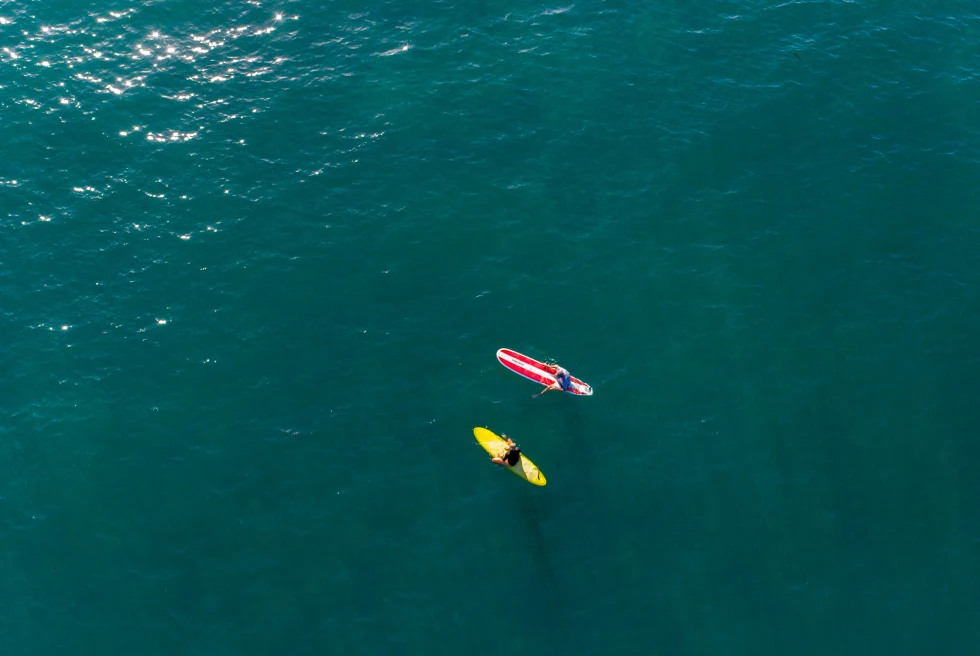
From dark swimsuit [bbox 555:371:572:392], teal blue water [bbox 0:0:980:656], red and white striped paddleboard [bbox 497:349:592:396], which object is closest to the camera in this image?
teal blue water [bbox 0:0:980:656]

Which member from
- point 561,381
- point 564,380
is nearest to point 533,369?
point 561,381

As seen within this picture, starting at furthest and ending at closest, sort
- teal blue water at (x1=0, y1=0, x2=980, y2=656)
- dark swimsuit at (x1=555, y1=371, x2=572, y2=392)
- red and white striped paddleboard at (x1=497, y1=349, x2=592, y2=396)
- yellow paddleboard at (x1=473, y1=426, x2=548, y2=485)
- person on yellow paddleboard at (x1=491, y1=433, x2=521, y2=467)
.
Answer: red and white striped paddleboard at (x1=497, y1=349, x2=592, y2=396)
dark swimsuit at (x1=555, y1=371, x2=572, y2=392)
yellow paddleboard at (x1=473, y1=426, x2=548, y2=485)
person on yellow paddleboard at (x1=491, y1=433, x2=521, y2=467)
teal blue water at (x1=0, y1=0, x2=980, y2=656)

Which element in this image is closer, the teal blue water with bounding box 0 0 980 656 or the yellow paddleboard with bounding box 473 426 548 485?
the teal blue water with bounding box 0 0 980 656

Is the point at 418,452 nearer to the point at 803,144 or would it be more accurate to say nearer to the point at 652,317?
the point at 652,317

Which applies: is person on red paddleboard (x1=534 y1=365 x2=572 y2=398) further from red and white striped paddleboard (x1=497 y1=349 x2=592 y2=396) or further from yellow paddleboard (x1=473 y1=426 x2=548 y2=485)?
yellow paddleboard (x1=473 y1=426 x2=548 y2=485)

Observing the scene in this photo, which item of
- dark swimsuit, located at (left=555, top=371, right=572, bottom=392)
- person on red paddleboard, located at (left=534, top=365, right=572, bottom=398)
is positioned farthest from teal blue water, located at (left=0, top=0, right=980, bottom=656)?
dark swimsuit, located at (left=555, top=371, right=572, bottom=392)

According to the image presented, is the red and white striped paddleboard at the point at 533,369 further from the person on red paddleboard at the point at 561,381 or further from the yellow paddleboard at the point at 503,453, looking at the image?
the yellow paddleboard at the point at 503,453

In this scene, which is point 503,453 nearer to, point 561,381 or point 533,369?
point 561,381

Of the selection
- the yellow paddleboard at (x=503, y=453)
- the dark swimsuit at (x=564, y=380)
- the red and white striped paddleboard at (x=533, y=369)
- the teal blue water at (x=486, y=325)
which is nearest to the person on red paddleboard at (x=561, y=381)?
the dark swimsuit at (x=564, y=380)
